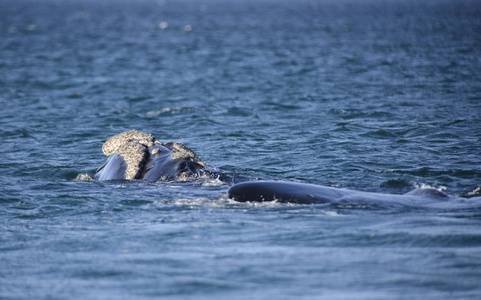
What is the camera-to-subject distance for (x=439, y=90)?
22672mm

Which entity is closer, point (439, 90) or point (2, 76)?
point (439, 90)

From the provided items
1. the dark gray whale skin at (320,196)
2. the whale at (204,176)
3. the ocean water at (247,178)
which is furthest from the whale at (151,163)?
the dark gray whale skin at (320,196)

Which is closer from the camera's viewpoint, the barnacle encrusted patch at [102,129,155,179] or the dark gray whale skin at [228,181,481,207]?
the dark gray whale skin at [228,181,481,207]

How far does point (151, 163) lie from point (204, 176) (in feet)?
3.37

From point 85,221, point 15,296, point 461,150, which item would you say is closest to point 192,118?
point 461,150

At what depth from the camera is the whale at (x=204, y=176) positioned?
8.91 meters

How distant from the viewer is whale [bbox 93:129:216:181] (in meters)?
10.7

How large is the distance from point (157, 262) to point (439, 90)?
1775 cm

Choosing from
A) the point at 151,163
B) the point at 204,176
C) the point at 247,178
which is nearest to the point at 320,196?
the point at 204,176

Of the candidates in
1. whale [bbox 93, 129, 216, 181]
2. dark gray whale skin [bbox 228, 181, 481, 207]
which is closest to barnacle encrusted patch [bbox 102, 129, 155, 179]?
whale [bbox 93, 129, 216, 181]

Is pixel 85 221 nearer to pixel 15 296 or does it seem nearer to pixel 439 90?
pixel 15 296

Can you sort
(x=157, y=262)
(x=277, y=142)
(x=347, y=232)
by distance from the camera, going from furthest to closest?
(x=277, y=142) < (x=347, y=232) < (x=157, y=262)

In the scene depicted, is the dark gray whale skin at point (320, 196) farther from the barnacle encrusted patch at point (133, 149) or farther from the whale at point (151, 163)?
the barnacle encrusted patch at point (133, 149)

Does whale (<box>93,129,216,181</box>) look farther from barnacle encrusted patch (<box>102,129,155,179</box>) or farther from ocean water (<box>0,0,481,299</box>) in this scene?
ocean water (<box>0,0,481,299</box>)
